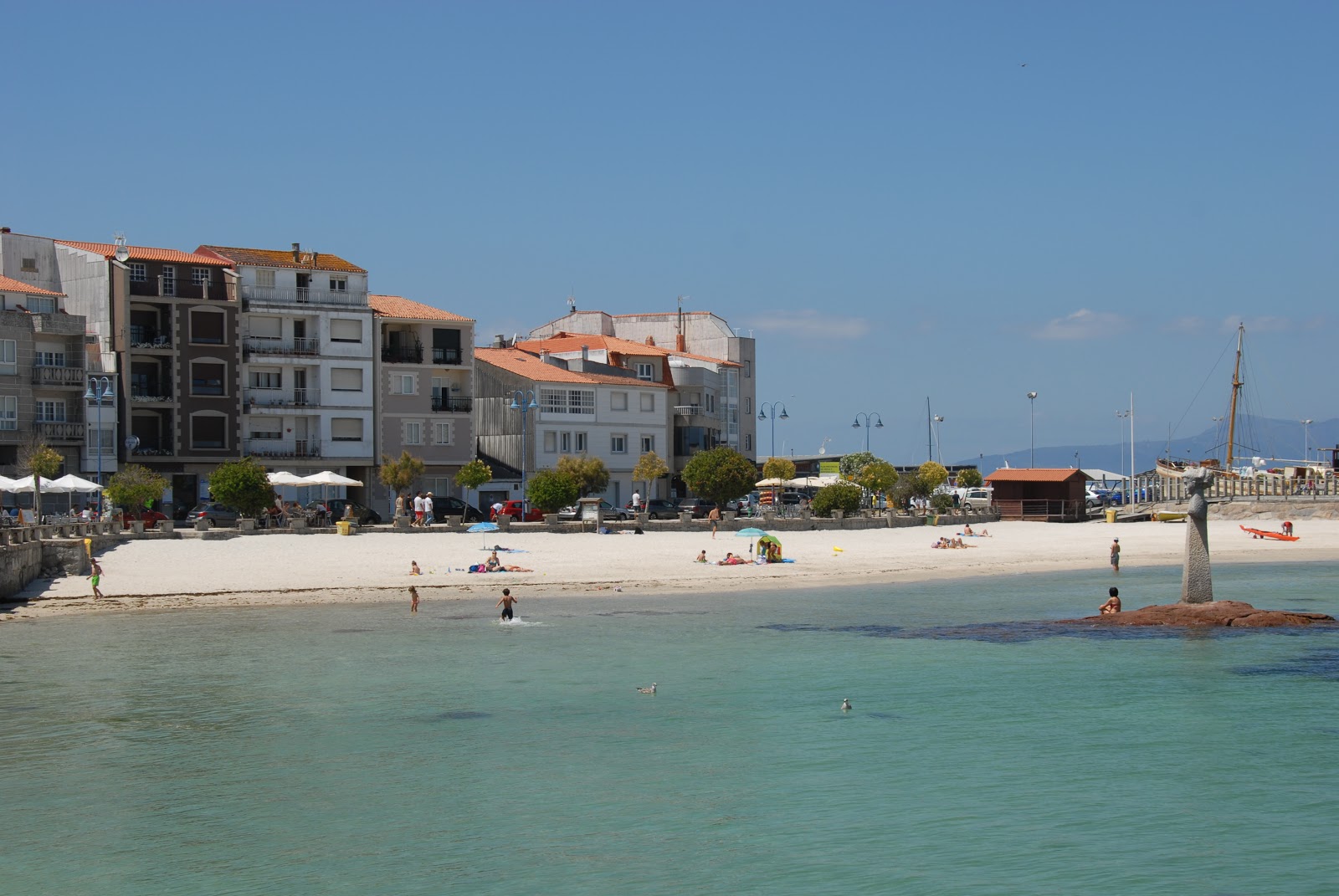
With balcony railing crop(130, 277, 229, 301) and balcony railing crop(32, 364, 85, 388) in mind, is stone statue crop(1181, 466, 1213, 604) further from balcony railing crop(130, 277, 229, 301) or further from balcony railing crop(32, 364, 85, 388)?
balcony railing crop(32, 364, 85, 388)

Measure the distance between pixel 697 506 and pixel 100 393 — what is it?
28.6 metres

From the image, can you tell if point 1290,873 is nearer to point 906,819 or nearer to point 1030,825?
point 1030,825

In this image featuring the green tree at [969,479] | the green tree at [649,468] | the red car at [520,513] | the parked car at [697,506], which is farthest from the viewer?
the green tree at [969,479]

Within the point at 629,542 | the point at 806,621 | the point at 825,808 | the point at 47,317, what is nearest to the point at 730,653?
the point at 806,621

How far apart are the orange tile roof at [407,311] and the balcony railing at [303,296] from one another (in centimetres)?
98

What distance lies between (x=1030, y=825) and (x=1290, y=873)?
9.72 feet

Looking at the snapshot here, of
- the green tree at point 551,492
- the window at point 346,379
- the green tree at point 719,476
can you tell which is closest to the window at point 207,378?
the window at point 346,379

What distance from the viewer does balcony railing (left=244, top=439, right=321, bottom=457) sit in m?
69.6

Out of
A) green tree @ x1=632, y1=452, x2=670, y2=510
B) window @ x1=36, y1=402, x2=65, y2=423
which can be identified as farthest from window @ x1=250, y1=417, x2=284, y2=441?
green tree @ x1=632, y1=452, x2=670, y2=510

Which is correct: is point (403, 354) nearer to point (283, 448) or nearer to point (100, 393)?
point (283, 448)

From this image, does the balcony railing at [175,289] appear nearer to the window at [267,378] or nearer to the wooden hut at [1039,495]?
the window at [267,378]

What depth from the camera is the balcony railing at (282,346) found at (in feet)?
230

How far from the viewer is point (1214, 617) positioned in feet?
109

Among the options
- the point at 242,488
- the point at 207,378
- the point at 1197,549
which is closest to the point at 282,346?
the point at 207,378
